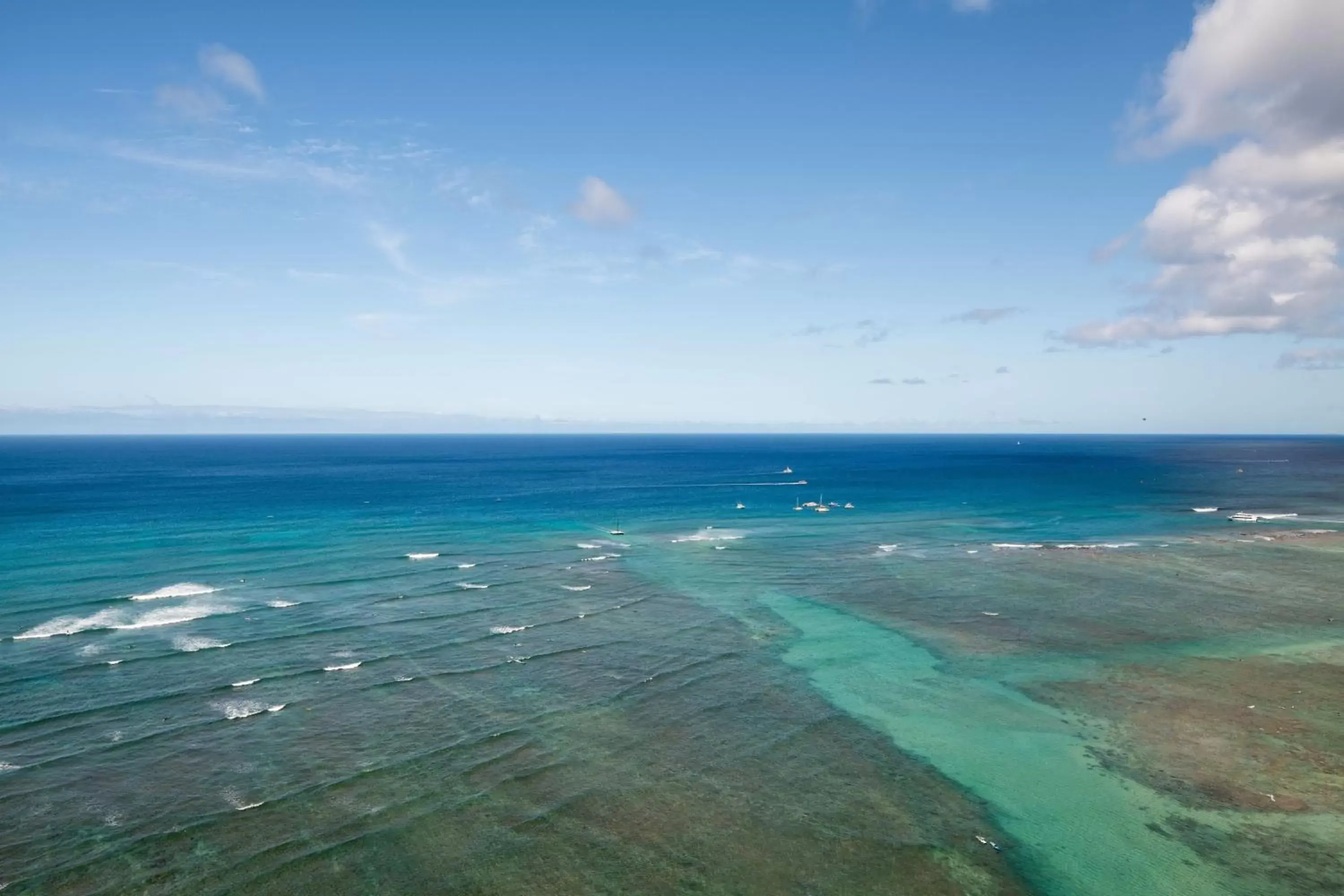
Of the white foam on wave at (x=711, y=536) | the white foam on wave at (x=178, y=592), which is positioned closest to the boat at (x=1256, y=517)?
the white foam on wave at (x=711, y=536)

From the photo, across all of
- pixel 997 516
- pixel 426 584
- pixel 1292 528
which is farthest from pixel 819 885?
pixel 1292 528

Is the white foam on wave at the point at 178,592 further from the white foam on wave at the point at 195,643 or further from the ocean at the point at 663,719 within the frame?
the white foam on wave at the point at 195,643

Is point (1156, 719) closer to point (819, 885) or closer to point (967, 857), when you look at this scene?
point (967, 857)

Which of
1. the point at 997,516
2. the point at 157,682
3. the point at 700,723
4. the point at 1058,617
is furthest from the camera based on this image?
the point at 997,516

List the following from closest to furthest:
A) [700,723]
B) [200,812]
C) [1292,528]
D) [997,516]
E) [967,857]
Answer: [967,857] < [200,812] < [700,723] < [1292,528] < [997,516]

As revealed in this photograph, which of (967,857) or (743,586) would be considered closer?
(967,857)

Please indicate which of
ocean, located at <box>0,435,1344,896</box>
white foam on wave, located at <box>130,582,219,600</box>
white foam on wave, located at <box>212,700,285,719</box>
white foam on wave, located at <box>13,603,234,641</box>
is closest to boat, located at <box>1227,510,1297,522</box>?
ocean, located at <box>0,435,1344,896</box>

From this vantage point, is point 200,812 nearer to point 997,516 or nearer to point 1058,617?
point 1058,617
